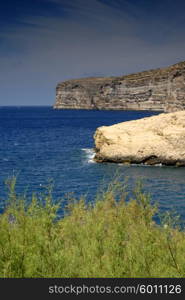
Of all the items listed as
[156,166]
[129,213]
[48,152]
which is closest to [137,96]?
[48,152]

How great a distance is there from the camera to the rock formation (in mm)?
44281

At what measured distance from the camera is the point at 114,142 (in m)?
46.0

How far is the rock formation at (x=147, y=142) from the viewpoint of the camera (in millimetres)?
44281

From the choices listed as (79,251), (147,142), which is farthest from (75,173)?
(79,251)

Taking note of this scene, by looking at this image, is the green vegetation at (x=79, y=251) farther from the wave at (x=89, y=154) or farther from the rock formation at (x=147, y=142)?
the wave at (x=89, y=154)

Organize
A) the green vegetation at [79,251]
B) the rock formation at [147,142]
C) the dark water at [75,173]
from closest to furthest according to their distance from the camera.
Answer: the green vegetation at [79,251] → the dark water at [75,173] → the rock formation at [147,142]

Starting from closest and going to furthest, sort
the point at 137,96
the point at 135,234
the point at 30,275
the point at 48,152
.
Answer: the point at 30,275 < the point at 135,234 < the point at 48,152 < the point at 137,96

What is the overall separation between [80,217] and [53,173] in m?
27.3

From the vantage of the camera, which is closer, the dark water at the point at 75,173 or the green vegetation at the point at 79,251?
the green vegetation at the point at 79,251

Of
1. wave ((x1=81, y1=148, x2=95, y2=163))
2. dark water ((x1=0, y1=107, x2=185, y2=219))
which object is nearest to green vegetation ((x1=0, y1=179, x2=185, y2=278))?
dark water ((x1=0, y1=107, x2=185, y2=219))

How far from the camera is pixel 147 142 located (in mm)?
44844

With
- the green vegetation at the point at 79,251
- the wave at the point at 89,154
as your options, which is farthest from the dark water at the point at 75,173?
the green vegetation at the point at 79,251

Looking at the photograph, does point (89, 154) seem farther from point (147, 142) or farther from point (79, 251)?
point (79, 251)

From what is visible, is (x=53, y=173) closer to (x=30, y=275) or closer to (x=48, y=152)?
(x=48, y=152)
